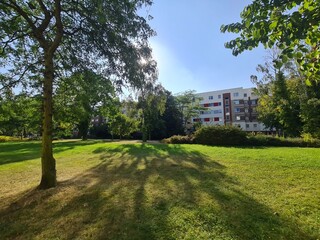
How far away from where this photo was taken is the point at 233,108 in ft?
240

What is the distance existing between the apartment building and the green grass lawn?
2482 inches

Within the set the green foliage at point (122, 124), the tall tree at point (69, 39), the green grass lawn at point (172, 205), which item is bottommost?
the green grass lawn at point (172, 205)

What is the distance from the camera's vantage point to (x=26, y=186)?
26.5 feet

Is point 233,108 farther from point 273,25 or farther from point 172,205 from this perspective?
point 273,25

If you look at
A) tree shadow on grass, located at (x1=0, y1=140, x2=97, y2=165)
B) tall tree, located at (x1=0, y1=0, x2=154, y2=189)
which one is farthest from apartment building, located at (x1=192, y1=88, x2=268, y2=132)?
tall tree, located at (x1=0, y1=0, x2=154, y2=189)

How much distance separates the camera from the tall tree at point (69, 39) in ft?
24.5

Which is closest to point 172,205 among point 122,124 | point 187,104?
point 122,124

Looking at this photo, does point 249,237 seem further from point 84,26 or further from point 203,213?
point 84,26

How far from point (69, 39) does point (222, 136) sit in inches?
502

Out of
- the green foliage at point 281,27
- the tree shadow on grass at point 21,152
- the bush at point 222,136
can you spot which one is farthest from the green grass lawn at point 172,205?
the bush at point 222,136

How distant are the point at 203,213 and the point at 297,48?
10.9 feet

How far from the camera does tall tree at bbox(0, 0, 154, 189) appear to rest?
294 inches

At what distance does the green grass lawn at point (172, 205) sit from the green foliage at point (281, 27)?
272cm

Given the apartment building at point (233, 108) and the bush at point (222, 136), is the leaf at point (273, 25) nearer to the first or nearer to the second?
the bush at point (222, 136)
